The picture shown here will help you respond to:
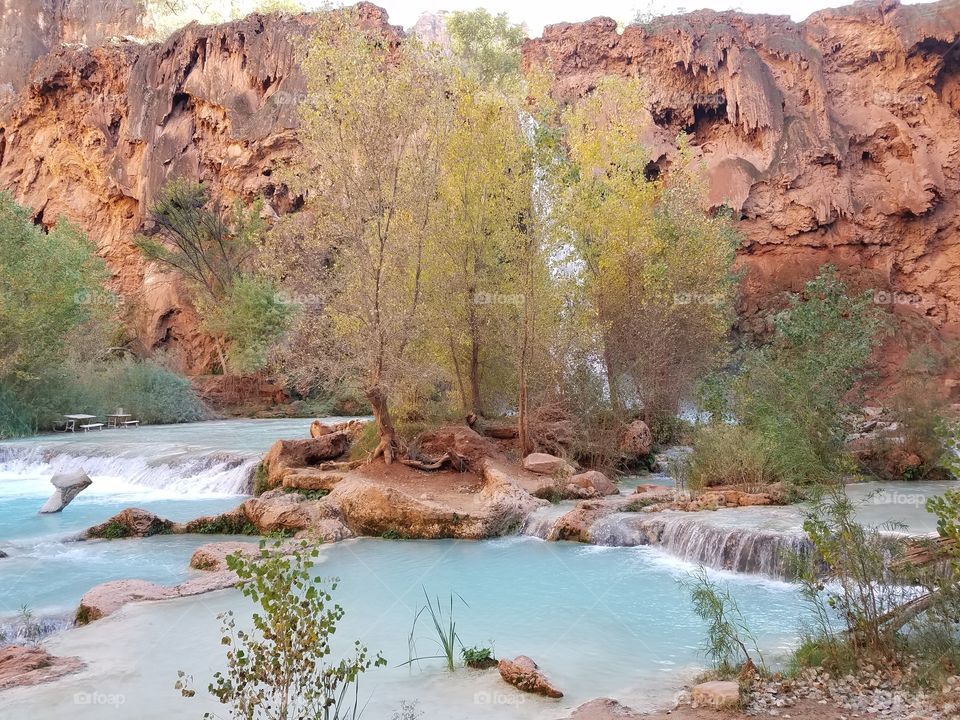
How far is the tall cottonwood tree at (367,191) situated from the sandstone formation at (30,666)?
6.45 meters

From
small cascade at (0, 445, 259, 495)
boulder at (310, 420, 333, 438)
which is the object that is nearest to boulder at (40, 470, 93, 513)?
small cascade at (0, 445, 259, 495)

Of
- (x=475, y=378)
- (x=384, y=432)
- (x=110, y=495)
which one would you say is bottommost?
(x=110, y=495)

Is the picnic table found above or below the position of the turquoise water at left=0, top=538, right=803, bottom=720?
above

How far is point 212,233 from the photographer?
32719mm

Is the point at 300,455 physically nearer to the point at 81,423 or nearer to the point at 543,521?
the point at 543,521

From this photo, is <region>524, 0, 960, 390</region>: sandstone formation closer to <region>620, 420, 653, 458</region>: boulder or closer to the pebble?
<region>620, 420, 653, 458</region>: boulder

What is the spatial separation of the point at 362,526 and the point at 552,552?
9.00 feet

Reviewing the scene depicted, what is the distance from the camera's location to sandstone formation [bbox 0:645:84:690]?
5613mm

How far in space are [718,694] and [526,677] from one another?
131cm

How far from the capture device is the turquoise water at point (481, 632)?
5.35 metres

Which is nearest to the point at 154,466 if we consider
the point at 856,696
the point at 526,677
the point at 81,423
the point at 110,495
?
the point at 110,495

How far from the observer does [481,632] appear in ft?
22.6

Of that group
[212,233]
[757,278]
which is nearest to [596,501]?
[757,278]

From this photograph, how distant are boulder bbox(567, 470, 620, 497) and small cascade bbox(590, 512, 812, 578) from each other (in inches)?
66.7
